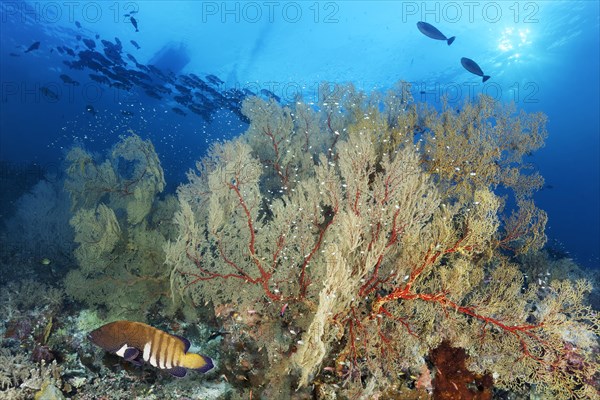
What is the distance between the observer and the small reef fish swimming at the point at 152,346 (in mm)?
2957

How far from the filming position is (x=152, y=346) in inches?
120

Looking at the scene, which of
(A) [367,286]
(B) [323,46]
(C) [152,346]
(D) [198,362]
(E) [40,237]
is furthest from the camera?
(B) [323,46]

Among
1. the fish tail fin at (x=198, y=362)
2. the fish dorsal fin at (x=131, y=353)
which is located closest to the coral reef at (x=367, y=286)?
the fish tail fin at (x=198, y=362)

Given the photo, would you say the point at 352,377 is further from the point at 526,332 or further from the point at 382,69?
the point at 382,69

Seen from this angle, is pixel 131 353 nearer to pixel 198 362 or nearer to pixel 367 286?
pixel 198 362

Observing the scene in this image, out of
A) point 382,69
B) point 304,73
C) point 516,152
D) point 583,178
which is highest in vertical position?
point 583,178

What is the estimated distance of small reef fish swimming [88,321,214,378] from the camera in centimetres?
296

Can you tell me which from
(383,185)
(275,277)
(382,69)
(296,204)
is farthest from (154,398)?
(382,69)

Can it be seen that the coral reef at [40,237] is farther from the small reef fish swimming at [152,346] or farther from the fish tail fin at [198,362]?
the fish tail fin at [198,362]

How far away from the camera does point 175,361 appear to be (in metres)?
2.99

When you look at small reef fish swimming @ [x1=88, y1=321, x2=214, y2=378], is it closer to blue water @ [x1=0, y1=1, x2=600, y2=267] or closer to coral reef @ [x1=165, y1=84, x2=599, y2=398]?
coral reef @ [x1=165, y1=84, x2=599, y2=398]

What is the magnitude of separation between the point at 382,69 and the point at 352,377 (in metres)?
27.4

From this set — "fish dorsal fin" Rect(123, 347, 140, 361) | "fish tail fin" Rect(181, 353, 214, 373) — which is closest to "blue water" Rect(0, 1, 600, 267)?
"fish dorsal fin" Rect(123, 347, 140, 361)

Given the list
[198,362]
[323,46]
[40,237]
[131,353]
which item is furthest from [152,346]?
[323,46]
